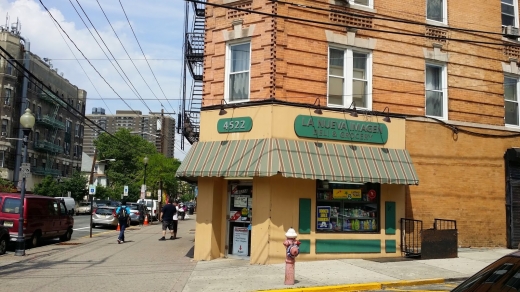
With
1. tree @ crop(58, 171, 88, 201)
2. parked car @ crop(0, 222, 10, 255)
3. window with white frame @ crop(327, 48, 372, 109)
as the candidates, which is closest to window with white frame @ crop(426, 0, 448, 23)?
window with white frame @ crop(327, 48, 372, 109)

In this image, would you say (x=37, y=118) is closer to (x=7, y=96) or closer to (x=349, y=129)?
(x=7, y=96)

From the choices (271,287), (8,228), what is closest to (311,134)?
(271,287)

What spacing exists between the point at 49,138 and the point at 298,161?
55.0 m

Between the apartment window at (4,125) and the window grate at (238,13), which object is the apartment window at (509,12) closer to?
the window grate at (238,13)

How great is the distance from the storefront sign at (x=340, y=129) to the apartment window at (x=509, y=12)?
7.13 meters

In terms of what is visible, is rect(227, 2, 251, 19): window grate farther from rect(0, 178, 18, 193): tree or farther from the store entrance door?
rect(0, 178, 18, 193): tree

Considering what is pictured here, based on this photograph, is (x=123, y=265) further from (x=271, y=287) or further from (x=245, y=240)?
(x=271, y=287)

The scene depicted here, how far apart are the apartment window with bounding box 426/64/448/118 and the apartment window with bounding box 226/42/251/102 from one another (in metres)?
6.03

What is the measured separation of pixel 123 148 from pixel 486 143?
77255mm

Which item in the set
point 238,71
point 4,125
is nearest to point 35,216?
point 238,71

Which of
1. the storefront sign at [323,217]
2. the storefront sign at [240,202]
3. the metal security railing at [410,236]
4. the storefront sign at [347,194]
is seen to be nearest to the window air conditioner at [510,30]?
the metal security railing at [410,236]

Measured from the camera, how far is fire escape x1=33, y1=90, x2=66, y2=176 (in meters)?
56.7

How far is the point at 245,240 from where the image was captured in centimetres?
1356

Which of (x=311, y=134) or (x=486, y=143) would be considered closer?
(x=311, y=134)
